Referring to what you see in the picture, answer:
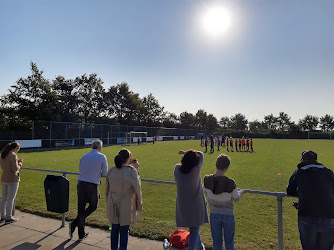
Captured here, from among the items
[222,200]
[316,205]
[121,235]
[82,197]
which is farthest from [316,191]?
[82,197]

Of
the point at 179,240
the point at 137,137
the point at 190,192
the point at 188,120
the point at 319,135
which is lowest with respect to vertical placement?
the point at 137,137

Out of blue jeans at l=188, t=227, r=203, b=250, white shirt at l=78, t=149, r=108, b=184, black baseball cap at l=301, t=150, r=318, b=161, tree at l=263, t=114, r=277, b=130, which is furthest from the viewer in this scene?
tree at l=263, t=114, r=277, b=130

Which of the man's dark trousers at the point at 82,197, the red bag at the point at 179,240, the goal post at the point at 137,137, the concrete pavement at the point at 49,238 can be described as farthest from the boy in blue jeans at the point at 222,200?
the goal post at the point at 137,137

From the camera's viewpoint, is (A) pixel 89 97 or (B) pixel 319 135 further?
(B) pixel 319 135

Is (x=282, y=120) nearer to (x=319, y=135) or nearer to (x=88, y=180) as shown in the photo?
(x=319, y=135)

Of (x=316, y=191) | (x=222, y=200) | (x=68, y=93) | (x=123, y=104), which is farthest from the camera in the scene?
(x=123, y=104)

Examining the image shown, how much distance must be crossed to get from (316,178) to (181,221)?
176 cm

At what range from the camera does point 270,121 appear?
445 feet

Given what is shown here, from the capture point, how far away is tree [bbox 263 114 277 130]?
133750 mm

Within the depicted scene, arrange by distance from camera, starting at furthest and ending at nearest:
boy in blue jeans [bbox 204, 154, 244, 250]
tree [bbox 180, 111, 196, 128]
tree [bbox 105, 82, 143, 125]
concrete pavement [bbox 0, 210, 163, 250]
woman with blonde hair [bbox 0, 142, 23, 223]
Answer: tree [bbox 180, 111, 196, 128] → tree [bbox 105, 82, 143, 125] → woman with blonde hair [bbox 0, 142, 23, 223] → concrete pavement [bbox 0, 210, 163, 250] → boy in blue jeans [bbox 204, 154, 244, 250]

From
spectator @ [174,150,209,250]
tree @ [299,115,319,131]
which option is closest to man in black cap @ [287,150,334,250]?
spectator @ [174,150,209,250]

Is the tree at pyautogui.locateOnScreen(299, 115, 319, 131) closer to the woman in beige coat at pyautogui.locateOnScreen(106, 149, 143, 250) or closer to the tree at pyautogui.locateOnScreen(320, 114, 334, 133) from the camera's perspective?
the tree at pyautogui.locateOnScreen(320, 114, 334, 133)

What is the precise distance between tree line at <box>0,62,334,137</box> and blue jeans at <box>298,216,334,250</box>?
32.8 meters

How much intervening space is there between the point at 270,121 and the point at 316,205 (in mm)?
144103
